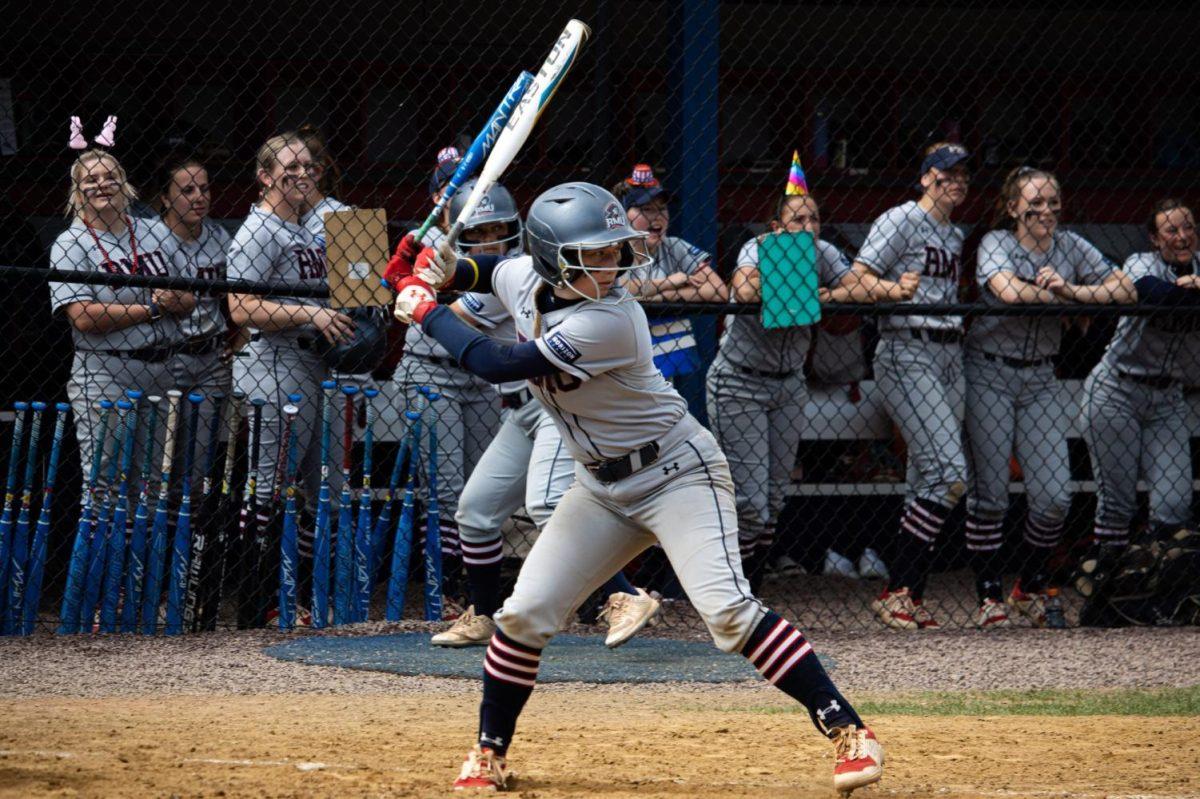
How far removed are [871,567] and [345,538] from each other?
118 inches

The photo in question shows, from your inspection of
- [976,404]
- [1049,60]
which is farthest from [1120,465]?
[1049,60]

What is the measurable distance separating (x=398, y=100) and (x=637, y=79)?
1.19 m

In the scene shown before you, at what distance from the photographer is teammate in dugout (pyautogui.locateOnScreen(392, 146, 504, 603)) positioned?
6.43 metres

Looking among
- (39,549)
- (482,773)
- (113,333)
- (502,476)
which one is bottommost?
(39,549)

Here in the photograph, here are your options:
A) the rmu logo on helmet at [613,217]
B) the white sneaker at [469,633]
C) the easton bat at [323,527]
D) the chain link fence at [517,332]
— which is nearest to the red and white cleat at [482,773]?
the rmu logo on helmet at [613,217]

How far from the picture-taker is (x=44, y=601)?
705cm

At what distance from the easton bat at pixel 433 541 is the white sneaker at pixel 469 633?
22.7 inches

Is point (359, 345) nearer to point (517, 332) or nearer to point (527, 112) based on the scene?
point (517, 332)

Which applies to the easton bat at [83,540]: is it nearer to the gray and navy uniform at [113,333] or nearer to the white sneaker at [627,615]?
the gray and navy uniform at [113,333]

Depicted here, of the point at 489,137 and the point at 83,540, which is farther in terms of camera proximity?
the point at 83,540

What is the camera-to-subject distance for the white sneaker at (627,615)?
5.36 metres

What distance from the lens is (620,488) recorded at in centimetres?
390

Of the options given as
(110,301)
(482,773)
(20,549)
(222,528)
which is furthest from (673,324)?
(482,773)

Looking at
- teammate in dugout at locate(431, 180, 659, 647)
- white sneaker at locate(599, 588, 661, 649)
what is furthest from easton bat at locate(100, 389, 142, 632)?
white sneaker at locate(599, 588, 661, 649)
